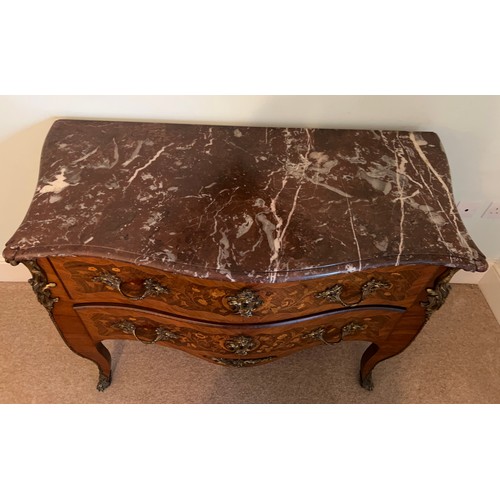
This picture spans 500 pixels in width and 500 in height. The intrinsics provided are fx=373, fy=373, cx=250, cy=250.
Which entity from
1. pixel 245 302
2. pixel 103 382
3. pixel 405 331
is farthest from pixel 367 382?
pixel 103 382

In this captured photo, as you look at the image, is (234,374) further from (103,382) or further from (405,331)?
(405,331)

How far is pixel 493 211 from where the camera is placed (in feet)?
4.19

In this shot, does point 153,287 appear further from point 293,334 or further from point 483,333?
point 483,333

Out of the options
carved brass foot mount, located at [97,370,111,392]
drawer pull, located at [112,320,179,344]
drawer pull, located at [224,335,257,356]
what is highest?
drawer pull, located at [112,320,179,344]

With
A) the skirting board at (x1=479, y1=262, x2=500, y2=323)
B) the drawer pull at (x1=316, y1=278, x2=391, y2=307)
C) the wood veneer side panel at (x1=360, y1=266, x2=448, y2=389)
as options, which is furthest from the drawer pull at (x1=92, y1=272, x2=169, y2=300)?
the skirting board at (x1=479, y1=262, x2=500, y2=323)

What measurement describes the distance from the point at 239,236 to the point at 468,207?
3.09 feet

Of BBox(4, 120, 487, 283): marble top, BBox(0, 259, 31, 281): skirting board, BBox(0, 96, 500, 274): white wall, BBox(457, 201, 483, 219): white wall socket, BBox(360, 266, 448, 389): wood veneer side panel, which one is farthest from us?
BBox(0, 259, 31, 281): skirting board

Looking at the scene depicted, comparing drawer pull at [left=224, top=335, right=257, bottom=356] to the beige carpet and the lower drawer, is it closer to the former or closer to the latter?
the lower drawer

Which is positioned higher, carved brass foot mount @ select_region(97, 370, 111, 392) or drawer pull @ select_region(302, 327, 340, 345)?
drawer pull @ select_region(302, 327, 340, 345)

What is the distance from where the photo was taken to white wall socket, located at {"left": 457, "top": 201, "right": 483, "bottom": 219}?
4.09 feet
